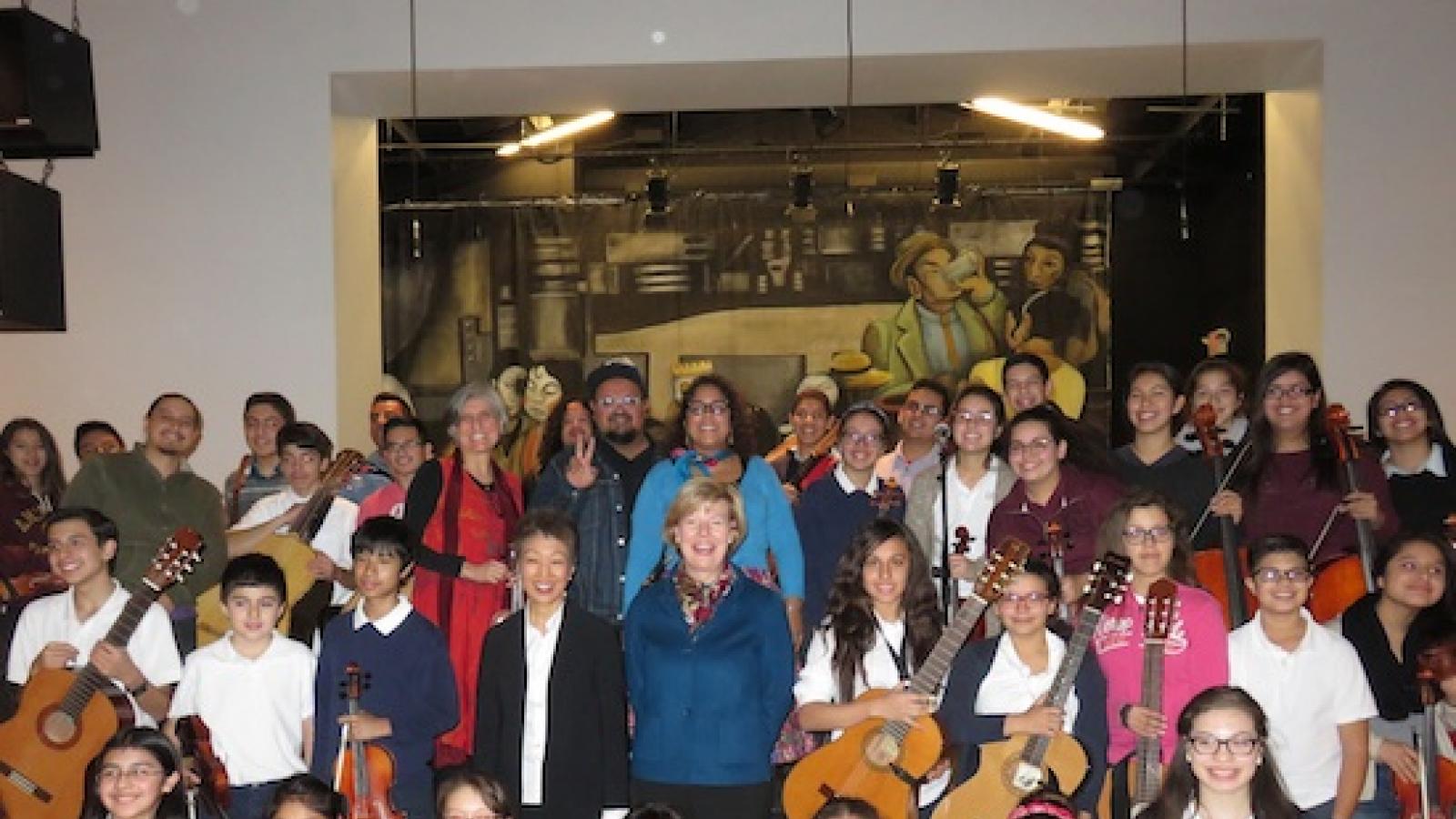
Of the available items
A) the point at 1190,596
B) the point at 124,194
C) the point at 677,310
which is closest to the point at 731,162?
the point at 677,310

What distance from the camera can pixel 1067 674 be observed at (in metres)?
4.89

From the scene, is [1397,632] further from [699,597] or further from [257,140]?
[257,140]

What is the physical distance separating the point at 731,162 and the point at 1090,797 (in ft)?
24.8

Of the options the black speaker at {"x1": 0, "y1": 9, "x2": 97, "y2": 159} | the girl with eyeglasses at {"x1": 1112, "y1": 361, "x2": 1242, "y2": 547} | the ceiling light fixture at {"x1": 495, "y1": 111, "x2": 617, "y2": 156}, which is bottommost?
the girl with eyeglasses at {"x1": 1112, "y1": 361, "x2": 1242, "y2": 547}

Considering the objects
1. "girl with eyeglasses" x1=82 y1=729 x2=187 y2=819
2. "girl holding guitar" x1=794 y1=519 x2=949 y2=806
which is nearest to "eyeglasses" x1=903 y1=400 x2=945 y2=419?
"girl holding guitar" x1=794 y1=519 x2=949 y2=806

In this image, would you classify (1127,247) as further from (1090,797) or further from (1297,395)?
(1090,797)

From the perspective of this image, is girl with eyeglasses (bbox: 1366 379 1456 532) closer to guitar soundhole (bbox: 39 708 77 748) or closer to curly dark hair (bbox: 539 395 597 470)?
curly dark hair (bbox: 539 395 597 470)

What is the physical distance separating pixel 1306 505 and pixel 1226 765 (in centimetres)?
185

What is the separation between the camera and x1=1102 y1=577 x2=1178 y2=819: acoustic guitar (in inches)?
189

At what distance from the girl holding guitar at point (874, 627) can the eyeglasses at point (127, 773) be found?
63.6 inches

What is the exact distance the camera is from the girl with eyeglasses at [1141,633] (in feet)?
16.2

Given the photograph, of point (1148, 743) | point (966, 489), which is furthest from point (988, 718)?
point (966, 489)

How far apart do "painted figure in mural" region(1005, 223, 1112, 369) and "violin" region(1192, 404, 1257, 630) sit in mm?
5502

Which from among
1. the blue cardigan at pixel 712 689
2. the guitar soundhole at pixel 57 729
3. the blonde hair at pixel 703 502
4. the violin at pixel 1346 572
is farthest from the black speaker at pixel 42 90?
the violin at pixel 1346 572
